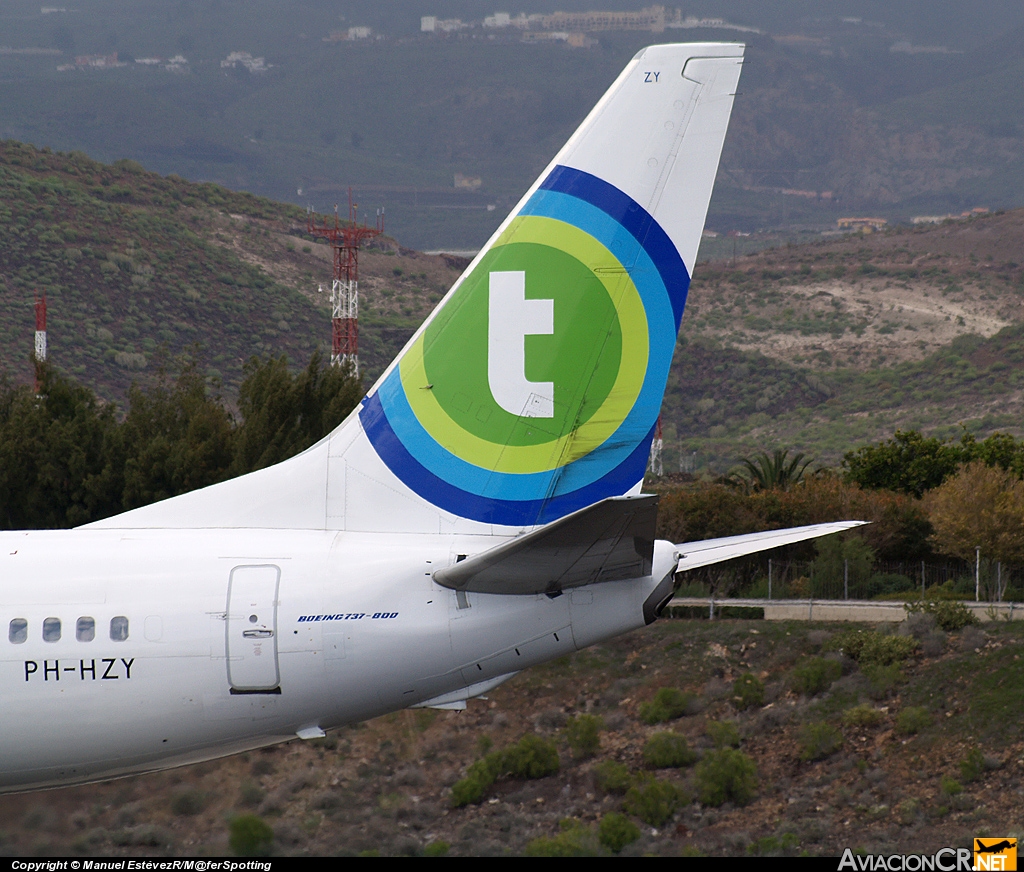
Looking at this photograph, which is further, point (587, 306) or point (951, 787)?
point (951, 787)

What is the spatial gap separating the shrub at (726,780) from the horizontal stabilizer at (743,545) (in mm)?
15719

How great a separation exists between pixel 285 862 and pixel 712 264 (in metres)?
178

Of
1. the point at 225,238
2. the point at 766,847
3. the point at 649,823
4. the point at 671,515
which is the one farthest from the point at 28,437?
the point at 225,238

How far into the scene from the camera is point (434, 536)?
1338 cm

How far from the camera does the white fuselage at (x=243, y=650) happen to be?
41.5 feet

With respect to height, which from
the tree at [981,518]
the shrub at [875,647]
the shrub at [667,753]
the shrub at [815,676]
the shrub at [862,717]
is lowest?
the shrub at [667,753]

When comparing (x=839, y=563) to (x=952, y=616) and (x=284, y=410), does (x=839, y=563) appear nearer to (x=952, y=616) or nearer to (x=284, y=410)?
(x=952, y=616)

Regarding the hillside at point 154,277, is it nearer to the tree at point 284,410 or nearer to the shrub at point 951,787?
the tree at point 284,410

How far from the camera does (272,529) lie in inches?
535

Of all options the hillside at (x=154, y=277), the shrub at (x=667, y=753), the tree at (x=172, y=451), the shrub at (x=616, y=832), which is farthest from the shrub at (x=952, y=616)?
the hillside at (x=154, y=277)

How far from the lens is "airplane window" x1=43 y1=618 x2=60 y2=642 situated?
12.8 m

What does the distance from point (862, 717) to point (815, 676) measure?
8.29 ft

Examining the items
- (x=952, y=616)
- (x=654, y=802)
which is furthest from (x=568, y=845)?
(x=952, y=616)

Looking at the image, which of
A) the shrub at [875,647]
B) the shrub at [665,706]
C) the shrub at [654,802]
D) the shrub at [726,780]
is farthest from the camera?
the shrub at [875,647]
